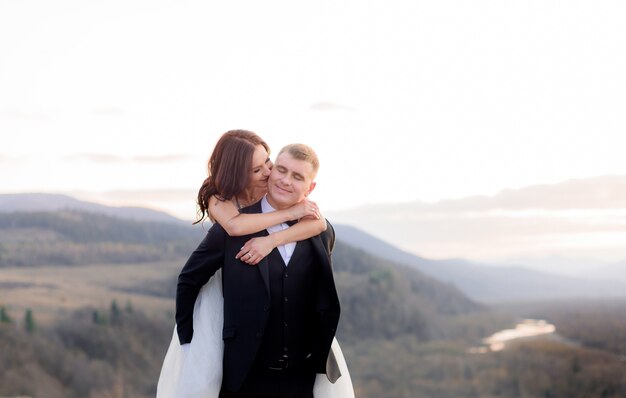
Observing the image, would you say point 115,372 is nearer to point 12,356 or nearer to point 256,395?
point 12,356

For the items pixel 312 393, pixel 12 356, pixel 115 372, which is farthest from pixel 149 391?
pixel 312 393

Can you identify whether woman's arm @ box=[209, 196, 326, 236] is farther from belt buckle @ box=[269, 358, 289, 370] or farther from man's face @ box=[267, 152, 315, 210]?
belt buckle @ box=[269, 358, 289, 370]

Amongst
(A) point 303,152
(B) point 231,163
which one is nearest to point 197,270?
(B) point 231,163

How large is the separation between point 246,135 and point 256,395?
41.7 inches

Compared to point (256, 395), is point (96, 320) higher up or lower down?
lower down

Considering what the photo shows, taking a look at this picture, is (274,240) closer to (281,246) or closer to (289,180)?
(281,246)

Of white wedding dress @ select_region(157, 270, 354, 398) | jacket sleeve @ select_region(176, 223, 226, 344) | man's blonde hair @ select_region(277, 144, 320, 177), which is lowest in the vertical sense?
white wedding dress @ select_region(157, 270, 354, 398)

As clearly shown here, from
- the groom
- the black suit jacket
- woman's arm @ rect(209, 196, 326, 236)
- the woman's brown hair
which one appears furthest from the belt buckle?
the woman's brown hair

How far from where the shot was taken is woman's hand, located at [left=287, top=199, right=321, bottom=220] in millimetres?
3182

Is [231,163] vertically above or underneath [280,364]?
above

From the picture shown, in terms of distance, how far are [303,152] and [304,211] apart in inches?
10.0

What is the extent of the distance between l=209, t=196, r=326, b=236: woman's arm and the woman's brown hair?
0.06 metres

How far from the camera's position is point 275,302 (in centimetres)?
314

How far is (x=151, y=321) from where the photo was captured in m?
29.2
